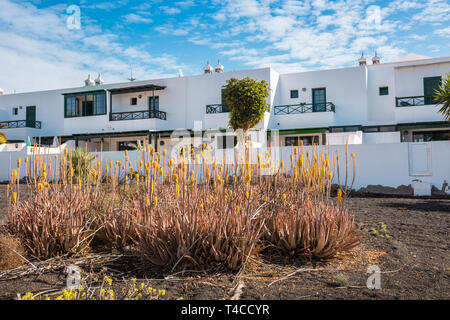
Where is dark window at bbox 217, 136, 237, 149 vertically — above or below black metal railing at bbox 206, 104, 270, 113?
below

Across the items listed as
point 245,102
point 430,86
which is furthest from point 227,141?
point 430,86

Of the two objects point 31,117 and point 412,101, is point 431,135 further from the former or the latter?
point 31,117

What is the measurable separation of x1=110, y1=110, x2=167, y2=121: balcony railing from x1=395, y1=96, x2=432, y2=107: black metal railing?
14197 mm

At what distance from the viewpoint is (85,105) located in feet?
86.7

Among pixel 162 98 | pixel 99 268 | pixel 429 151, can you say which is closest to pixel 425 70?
pixel 429 151

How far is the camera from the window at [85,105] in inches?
1020

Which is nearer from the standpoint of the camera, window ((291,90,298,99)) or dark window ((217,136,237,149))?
dark window ((217,136,237,149))

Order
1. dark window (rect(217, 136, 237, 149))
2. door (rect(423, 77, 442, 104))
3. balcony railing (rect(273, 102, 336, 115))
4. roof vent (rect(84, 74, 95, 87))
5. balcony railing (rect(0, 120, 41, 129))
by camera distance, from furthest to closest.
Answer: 1. roof vent (rect(84, 74, 95, 87))
2. balcony railing (rect(0, 120, 41, 129))
3. balcony railing (rect(273, 102, 336, 115))
4. door (rect(423, 77, 442, 104))
5. dark window (rect(217, 136, 237, 149))

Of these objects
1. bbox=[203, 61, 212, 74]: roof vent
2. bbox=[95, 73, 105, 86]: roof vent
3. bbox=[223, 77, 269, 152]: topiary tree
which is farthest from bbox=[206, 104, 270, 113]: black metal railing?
bbox=[95, 73, 105, 86]: roof vent

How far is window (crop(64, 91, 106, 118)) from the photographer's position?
25.9 metres

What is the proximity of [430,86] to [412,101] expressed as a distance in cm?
121

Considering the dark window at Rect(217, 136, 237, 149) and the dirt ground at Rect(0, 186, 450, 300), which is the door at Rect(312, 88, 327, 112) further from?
the dirt ground at Rect(0, 186, 450, 300)

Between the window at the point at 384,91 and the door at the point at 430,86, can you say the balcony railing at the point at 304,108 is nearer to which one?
the window at the point at 384,91

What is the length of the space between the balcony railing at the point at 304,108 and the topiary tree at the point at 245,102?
17.3ft
